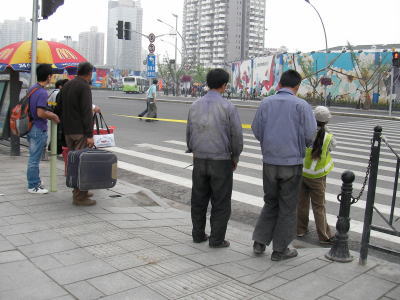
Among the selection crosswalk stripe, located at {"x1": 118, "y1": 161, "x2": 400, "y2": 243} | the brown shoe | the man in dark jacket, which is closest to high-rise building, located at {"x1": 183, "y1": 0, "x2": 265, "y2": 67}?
crosswalk stripe, located at {"x1": 118, "y1": 161, "x2": 400, "y2": 243}

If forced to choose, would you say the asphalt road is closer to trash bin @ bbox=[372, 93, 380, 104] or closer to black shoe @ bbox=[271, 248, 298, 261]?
black shoe @ bbox=[271, 248, 298, 261]

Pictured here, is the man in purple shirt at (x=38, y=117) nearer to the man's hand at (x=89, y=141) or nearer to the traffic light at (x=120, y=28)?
the man's hand at (x=89, y=141)

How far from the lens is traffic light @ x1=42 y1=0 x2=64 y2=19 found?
25.7 feet

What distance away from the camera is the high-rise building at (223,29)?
158250 millimetres

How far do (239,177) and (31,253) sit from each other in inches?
200

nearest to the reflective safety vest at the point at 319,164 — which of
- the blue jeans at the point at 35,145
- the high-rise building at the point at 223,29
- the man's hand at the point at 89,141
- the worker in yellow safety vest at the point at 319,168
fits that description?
the worker in yellow safety vest at the point at 319,168

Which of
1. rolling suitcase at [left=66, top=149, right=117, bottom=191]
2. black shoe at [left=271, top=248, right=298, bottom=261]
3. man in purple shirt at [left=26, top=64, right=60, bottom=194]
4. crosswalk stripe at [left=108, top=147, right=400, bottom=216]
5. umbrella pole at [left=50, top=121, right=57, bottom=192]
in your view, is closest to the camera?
black shoe at [left=271, top=248, right=298, bottom=261]

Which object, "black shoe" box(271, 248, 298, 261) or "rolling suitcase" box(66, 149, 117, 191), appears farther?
"rolling suitcase" box(66, 149, 117, 191)

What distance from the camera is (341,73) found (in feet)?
139

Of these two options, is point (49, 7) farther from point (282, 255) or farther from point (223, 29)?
point (223, 29)

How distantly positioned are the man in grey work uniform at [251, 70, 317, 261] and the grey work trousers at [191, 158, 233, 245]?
387 millimetres

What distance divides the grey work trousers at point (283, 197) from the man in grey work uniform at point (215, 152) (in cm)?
41

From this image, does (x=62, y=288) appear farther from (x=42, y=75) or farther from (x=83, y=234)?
(x=42, y=75)

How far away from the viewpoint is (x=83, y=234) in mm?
4902
